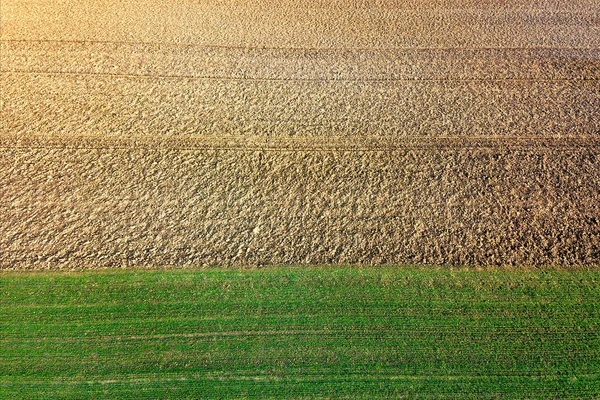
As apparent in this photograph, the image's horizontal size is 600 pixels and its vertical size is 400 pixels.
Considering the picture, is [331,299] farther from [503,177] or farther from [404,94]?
[404,94]

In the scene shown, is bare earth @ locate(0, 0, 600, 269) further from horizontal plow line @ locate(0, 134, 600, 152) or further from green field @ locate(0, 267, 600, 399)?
green field @ locate(0, 267, 600, 399)

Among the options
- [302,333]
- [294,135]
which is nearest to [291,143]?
[294,135]

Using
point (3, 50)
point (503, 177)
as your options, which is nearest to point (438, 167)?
point (503, 177)

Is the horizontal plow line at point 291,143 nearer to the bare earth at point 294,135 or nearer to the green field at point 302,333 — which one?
the bare earth at point 294,135

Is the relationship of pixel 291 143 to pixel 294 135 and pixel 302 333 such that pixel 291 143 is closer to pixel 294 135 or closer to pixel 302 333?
pixel 294 135

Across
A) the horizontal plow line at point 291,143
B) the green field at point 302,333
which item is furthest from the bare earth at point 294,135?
the green field at point 302,333

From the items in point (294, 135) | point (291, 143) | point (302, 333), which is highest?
point (294, 135)

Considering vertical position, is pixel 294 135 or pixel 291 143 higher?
pixel 294 135
